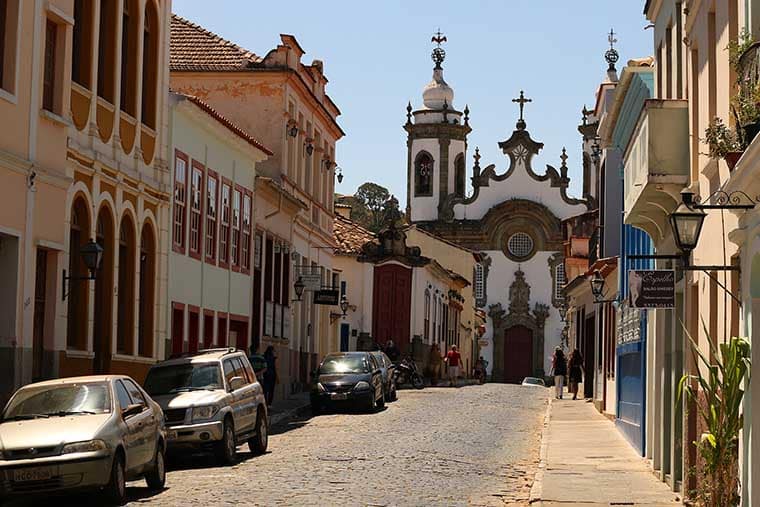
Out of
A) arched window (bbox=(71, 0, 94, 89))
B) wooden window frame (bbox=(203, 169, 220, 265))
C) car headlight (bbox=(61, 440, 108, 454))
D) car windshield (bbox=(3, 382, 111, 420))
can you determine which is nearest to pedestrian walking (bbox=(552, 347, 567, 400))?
wooden window frame (bbox=(203, 169, 220, 265))

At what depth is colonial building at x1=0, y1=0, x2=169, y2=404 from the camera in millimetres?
21125

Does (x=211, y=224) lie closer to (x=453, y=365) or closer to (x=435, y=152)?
(x=453, y=365)

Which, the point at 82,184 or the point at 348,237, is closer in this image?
the point at 82,184

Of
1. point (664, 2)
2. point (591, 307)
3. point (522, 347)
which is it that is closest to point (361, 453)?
point (664, 2)

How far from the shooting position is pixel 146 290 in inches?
1139

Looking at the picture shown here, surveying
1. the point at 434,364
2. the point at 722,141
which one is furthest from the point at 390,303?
the point at 722,141

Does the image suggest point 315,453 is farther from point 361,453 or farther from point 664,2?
point 664,2

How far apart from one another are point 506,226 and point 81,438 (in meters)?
77.3

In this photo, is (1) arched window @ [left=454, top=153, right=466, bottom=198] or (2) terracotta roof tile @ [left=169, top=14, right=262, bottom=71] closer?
(2) terracotta roof tile @ [left=169, top=14, right=262, bottom=71]

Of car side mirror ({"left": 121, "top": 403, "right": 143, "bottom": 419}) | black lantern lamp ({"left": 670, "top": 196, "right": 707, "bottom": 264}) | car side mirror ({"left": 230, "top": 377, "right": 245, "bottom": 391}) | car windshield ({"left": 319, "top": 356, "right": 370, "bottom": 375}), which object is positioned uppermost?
black lantern lamp ({"left": 670, "top": 196, "right": 707, "bottom": 264})

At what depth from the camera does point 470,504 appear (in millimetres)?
17016

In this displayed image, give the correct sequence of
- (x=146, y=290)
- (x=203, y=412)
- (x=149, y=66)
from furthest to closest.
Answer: (x=149, y=66), (x=146, y=290), (x=203, y=412)

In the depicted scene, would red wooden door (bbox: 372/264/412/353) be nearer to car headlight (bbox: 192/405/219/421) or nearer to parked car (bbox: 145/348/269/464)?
parked car (bbox: 145/348/269/464)

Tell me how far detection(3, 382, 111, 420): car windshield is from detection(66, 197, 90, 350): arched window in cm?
744
